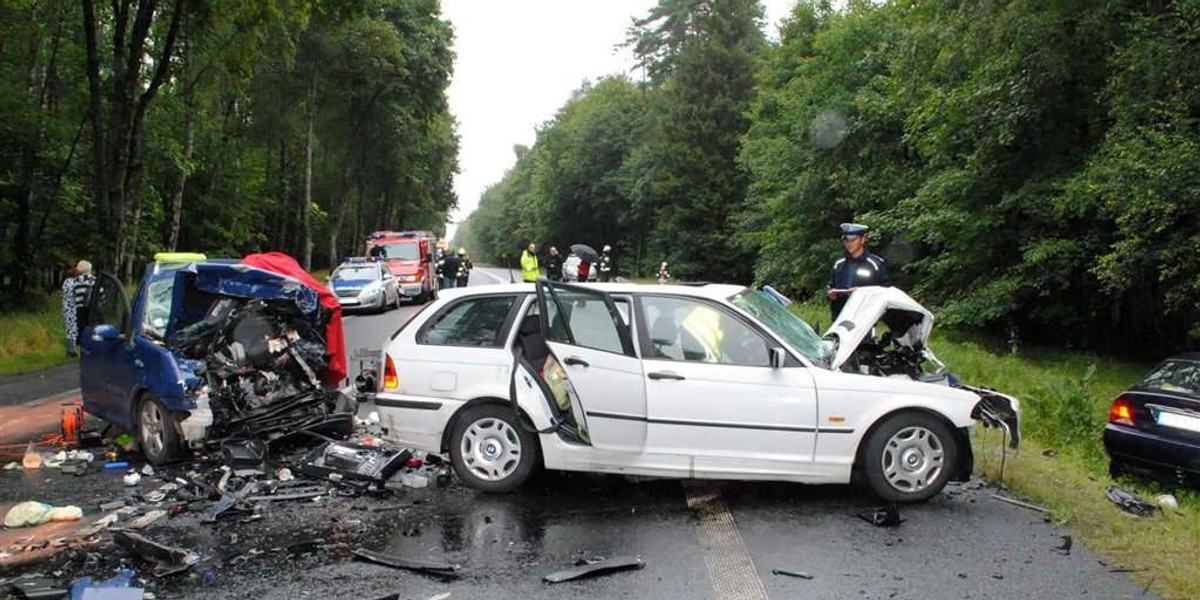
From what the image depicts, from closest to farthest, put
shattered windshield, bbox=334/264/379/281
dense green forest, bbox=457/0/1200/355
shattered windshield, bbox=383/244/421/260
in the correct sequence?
1. dense green forest, bbox=457/0/1200/355
2. shattered windshield, bbox=334/264/379/281
3. shattered windshield, bbox=383/244/421/260

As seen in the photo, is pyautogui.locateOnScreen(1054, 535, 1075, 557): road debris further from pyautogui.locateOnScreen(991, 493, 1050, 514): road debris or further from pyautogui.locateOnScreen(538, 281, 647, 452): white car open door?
pyautogui.locateOnScreen(538, 281, 647, 452): white car open door

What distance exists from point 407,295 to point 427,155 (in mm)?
23124

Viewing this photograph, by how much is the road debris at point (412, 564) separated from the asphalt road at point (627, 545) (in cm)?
6

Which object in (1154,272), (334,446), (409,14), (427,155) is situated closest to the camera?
(334,446)

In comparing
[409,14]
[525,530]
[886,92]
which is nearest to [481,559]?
[525,530]

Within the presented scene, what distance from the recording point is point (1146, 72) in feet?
39.7

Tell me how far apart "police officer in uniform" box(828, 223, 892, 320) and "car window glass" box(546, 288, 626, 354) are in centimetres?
317

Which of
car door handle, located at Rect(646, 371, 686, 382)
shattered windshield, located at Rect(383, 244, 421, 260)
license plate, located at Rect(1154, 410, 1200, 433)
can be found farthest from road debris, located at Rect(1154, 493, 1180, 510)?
shattered windshield, located at Rect(383, 244, 421, 260)

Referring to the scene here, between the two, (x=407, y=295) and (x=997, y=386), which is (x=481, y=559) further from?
(x=407, y=295)

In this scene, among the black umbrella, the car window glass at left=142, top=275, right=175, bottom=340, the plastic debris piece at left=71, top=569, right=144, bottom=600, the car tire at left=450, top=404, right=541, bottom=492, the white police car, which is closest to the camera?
the plastic debris piece at left=71, top=569, right=144, bottom=600

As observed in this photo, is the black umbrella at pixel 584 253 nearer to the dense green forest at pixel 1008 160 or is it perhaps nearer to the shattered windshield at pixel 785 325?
the dense green forest at pixel 1008 160

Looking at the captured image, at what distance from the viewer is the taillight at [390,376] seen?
670 centimetres

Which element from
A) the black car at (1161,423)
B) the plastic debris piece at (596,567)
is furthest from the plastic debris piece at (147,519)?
the black car at (1161,423)

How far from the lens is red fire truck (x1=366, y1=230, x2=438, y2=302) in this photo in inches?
1115
